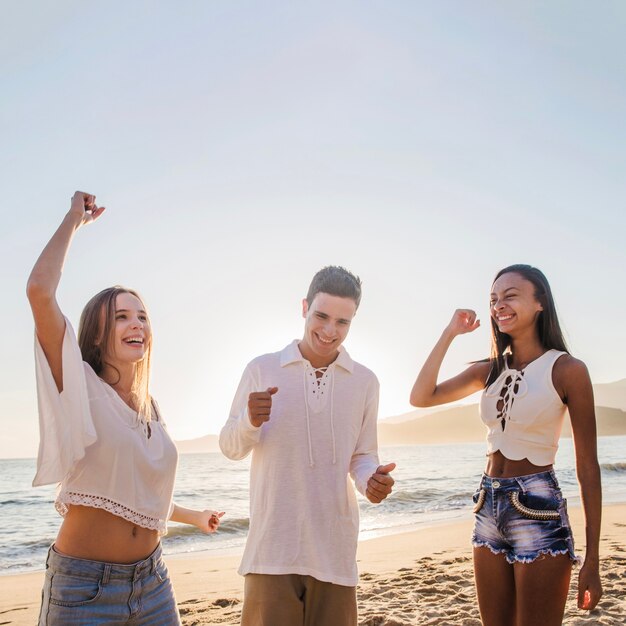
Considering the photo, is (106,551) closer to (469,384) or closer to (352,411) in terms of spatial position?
(352,411)

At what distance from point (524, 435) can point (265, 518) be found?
135 centimetres

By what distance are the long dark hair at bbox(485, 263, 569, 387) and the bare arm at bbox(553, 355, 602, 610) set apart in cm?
22

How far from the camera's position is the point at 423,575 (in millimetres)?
8078

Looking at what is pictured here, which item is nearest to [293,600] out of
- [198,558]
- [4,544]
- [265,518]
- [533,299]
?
[265,518]

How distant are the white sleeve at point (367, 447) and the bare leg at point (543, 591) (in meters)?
0.84

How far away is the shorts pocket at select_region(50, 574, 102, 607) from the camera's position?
267 centimetres

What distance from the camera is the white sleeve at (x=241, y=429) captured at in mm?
3121

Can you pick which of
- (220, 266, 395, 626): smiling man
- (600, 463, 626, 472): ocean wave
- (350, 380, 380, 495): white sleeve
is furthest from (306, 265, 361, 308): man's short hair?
(600, 463, 626, 472): ocean wave

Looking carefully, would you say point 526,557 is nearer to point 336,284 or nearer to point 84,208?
point 336,284

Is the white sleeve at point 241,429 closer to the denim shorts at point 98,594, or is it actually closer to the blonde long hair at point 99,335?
the blonde long hair at point 99,335

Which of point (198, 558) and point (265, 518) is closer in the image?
point (265, 518)

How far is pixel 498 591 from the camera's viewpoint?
3.24 meters

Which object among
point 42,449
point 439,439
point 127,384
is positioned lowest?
point 439,439

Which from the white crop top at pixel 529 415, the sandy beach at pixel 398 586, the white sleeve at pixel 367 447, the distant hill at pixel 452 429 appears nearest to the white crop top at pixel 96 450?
the white sleeve at pixel 367 447
